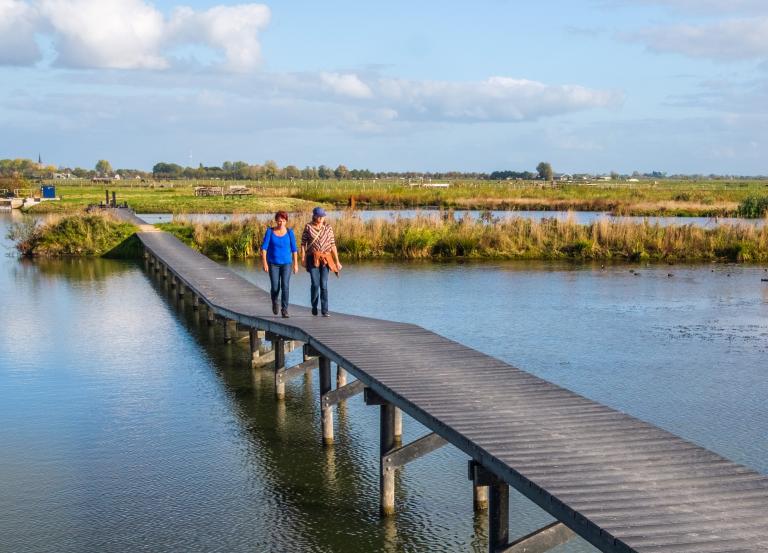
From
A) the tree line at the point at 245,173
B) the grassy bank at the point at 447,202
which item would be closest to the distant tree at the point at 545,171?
the tree line at the point at 245,173

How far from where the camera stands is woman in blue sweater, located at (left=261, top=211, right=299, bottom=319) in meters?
13.0

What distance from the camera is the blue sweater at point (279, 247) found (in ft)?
42.7

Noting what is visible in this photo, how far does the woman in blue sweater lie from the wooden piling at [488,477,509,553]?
645cm

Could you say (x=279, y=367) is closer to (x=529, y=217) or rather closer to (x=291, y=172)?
(x=529, y=217)

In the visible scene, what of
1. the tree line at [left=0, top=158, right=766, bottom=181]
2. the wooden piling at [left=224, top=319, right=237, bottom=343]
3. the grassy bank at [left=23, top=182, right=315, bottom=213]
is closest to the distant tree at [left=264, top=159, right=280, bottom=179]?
the tree line at [left=0, top=158, right=766, bottom=181]

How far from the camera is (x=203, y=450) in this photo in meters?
11.1

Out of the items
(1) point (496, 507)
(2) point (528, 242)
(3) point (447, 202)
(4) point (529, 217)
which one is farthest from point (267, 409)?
(3) point (447, 202)

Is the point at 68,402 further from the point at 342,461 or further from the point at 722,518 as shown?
the point at 722,518

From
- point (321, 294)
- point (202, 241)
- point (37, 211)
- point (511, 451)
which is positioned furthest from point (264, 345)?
point (37, 211)

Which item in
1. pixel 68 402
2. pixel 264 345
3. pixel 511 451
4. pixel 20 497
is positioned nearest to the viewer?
pixel 511 451

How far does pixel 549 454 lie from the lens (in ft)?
22.4

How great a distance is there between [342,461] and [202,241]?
23.3 m

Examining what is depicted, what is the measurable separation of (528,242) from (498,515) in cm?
2636

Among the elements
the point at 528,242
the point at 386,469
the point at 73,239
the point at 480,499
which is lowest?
the point at 480,499
